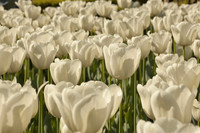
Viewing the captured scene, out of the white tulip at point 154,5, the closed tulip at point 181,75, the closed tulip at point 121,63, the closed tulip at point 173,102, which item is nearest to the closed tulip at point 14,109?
the closed tulip at point 173,102

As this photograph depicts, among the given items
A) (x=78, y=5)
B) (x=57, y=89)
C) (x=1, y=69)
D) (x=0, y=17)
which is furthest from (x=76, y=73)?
(x=78, y=5)

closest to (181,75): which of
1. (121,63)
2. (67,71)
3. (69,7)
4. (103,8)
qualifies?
(121,63)

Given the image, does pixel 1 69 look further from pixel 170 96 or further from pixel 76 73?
pixel 170 96

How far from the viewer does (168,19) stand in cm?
457

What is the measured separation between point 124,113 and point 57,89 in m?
1.28

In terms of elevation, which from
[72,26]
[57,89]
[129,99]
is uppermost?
[57,89]

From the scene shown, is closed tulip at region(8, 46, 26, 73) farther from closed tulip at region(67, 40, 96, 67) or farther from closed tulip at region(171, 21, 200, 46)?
closed tulip at region(171, 21, 200, 46)

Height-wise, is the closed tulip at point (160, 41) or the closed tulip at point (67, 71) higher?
the closed tulip at point (67, 71)

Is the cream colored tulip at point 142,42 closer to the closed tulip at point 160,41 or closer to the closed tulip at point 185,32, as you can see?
the closed tulip at point 160,41

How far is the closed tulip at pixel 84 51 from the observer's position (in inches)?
119

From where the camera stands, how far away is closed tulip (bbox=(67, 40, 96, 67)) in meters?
3.03

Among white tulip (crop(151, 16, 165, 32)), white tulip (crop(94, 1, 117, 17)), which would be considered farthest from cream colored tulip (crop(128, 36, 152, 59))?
white tulip (crop(94, 1, 117, 17))

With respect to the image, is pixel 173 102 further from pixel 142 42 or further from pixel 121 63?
pixel 142 42

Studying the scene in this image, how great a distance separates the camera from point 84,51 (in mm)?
3027
